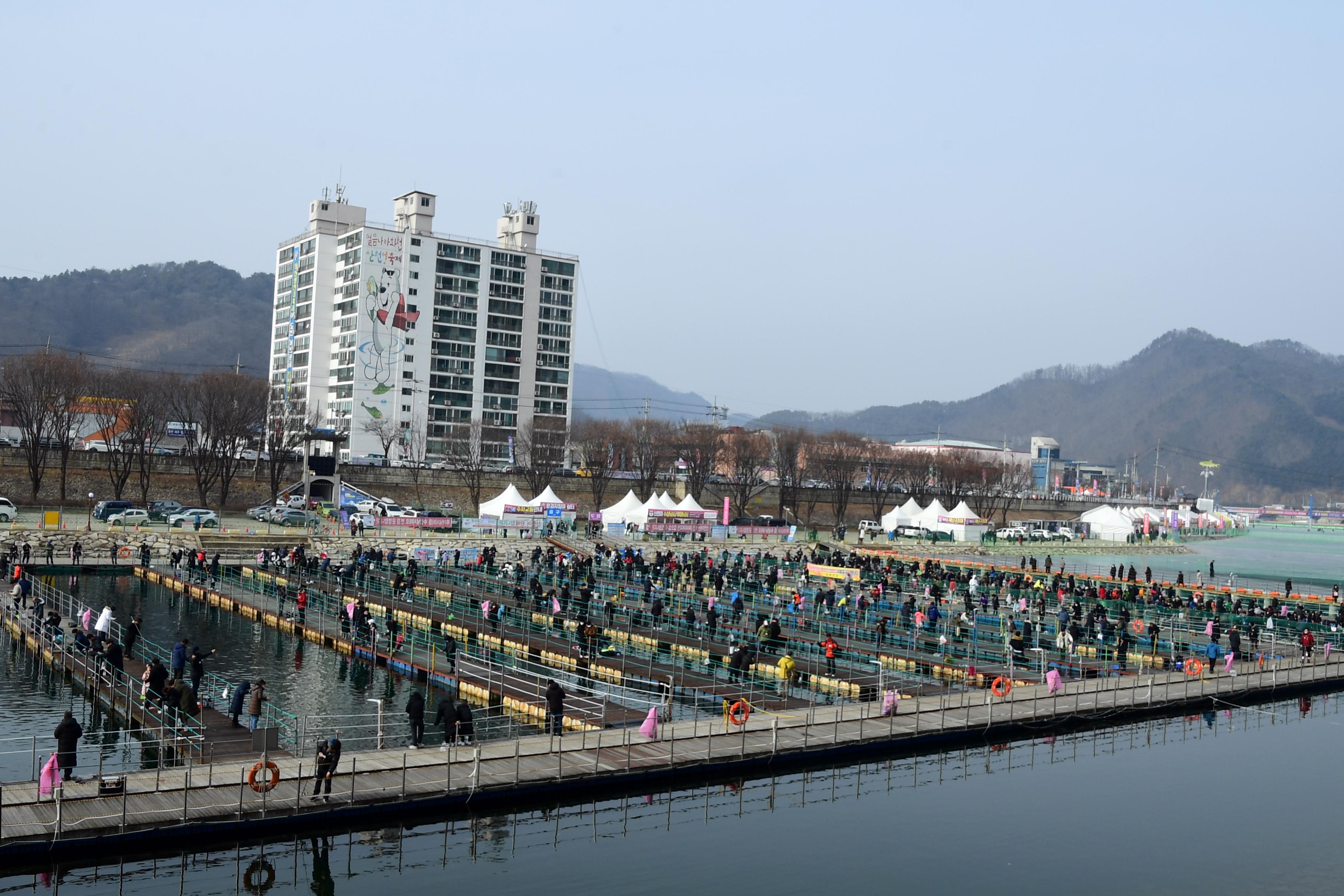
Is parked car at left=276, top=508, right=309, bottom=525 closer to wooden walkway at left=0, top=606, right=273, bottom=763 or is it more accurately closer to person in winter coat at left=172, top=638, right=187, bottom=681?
wooden walkway at left=0, top=606, right=273, bottom=763

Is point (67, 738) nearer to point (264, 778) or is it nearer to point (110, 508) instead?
point (264, 778)

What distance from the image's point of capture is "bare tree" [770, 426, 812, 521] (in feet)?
367

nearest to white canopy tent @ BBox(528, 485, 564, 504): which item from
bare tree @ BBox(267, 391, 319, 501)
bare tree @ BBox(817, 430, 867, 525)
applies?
bare tree @ BBox(267, 391, 319, 501)

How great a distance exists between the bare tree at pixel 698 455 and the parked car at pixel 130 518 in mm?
52633

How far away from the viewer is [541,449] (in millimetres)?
109562

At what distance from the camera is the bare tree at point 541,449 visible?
104125mm

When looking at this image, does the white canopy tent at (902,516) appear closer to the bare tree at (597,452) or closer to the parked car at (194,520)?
the bare tree at (597,452)

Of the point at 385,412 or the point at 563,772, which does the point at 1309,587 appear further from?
the point at 385,412

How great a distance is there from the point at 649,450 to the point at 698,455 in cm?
491

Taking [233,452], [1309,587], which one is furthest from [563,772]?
[233,452]

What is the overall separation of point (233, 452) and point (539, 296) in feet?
216

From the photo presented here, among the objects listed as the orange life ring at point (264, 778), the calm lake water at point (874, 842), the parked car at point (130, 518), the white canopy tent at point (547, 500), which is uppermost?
the white canopy tent at point (547, 500)

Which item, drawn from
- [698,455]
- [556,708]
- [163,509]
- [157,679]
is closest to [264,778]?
[556,708]

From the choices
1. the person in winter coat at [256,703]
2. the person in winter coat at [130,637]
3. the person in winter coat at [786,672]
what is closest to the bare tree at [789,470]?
the person in winter coat at [786,672]
